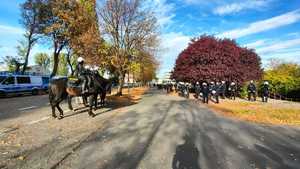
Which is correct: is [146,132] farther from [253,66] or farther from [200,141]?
[253,66]

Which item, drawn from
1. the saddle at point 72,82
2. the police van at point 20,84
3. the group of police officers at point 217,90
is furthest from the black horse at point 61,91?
the police van at point 20,84

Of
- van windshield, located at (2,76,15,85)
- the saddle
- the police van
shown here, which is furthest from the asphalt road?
van windshield, located at (2,76,15,85)

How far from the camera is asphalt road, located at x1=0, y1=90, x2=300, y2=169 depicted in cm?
515

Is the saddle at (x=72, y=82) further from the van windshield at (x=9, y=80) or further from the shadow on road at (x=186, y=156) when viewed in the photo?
the van windshield at (x=9, y=80)

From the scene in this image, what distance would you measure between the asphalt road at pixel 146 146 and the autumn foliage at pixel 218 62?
17795mm

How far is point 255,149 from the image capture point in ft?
20.7

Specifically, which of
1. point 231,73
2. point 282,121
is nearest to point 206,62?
point 231,73

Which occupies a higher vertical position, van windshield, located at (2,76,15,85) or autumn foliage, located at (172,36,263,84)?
autumn foliage, located at (172,36,263,84)

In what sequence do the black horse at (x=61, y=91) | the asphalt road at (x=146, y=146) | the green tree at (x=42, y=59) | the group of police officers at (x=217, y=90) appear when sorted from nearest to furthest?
the asphalt road at (x=146, y=146), the black horse at (x=61, y=91), the group of police officers at (x=217, y=90), the green tree at (x=42, y=59)

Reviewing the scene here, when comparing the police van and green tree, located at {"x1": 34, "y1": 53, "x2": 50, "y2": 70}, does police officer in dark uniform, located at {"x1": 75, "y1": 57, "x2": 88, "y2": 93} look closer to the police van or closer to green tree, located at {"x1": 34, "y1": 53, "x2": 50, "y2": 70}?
the police van

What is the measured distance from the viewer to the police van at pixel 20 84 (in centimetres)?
2473

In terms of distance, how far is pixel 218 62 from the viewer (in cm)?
2741

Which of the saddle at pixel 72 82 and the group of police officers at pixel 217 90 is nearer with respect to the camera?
the saddle at pixel 72 82

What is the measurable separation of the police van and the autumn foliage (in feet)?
61.8
